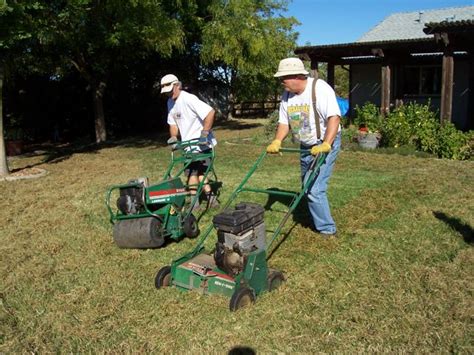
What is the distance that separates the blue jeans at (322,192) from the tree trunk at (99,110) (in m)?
11.8

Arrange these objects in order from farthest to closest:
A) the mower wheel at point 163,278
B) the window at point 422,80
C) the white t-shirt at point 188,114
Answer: the window at point 422,80
the white t-shirt at point 188,114
the mower wheel at point 163,278

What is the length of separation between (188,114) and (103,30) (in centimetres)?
742

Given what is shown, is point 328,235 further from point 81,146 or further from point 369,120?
point 81,146

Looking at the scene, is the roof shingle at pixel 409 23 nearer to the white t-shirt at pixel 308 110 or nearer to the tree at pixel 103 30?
the tree at pixel 103 30

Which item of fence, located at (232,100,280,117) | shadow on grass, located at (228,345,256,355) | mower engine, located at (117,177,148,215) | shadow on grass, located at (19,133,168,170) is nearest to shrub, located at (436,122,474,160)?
mower engine, located at (117,177,148,215)

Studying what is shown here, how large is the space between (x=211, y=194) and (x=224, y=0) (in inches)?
431

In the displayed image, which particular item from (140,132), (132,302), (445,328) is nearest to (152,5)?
(140,132)

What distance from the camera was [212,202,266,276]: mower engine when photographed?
368cm

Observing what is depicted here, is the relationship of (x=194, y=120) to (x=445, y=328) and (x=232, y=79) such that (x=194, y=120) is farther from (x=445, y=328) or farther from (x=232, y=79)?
(x=232, y=79)

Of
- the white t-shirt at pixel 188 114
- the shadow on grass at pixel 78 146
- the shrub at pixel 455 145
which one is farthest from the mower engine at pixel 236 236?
the shadow on grass at pixel 78 146

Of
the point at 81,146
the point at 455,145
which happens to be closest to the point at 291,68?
the point at 455,145

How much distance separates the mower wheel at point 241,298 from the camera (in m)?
3.53

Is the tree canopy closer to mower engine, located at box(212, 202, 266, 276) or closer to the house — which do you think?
the house

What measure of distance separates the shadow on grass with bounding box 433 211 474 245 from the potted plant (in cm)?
597
